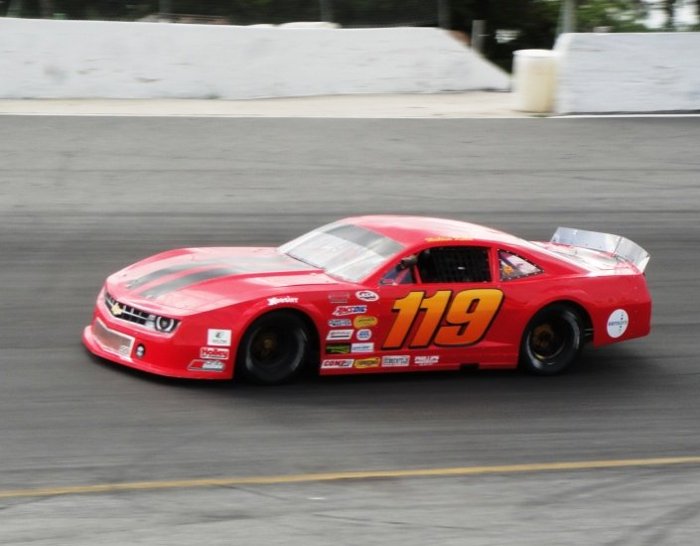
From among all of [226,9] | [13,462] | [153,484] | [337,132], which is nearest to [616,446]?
[153,484]

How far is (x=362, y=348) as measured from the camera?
29.3ft

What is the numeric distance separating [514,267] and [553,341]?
2.40 ft

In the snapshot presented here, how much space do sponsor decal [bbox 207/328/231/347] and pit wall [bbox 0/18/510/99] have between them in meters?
12.6

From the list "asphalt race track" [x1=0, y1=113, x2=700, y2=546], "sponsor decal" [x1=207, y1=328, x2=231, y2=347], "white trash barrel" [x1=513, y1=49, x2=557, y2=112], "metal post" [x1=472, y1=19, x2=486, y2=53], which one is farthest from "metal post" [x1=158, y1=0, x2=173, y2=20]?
"sponsor decal" [x1=207, y1=328, x2=231, y2=347]

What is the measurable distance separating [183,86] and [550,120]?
6.12m

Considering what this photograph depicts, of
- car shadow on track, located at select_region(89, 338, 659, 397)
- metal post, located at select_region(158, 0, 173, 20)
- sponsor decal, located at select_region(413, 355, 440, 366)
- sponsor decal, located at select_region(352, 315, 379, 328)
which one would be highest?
metal post, located at select_region(158, 0, 173, 20)

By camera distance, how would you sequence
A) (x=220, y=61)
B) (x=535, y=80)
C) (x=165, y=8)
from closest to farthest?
(x=535, y=80) → (x=220, y=61) → (x=165, y=8)

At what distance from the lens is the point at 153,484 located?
6.92m

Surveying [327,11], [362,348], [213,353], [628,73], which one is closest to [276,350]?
[213,353]

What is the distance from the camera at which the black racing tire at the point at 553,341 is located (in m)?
9.65

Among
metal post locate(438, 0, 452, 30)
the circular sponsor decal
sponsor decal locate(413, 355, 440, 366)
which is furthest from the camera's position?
metal post locate(438, 0, 452, 30)

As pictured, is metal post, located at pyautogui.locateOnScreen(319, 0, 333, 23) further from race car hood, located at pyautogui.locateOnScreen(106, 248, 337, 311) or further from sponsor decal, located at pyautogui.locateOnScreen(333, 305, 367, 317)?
sponsor decal, located at pyautogui.locateOnScreen(333, 305, 367, 317)

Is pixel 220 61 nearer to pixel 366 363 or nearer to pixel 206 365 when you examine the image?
pixel 366 363

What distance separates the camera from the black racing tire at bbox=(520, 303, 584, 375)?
9648 millimetres
